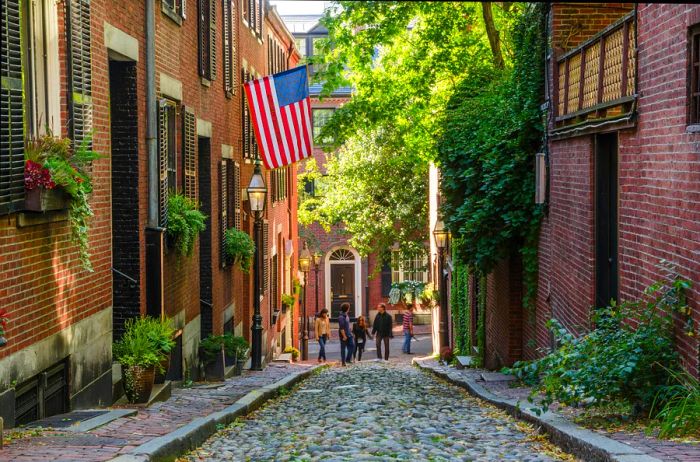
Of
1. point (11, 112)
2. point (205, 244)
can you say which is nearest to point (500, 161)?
point (205, 244)

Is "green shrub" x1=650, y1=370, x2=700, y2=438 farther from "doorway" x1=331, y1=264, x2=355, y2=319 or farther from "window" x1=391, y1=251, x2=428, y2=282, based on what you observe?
"doorway" x1=331, y1=264, x2=355, y2=319

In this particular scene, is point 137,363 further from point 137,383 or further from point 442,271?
point 442,271

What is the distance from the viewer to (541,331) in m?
16.0

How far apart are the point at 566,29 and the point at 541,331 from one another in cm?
466

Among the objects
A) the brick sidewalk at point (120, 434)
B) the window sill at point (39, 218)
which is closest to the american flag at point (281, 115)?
the brick sidewalk at point (120, 434)

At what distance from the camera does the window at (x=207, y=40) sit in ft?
59.0

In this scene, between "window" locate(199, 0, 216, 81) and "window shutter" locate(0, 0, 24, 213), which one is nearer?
"window shutter" locate(0, 0, 24, 213)

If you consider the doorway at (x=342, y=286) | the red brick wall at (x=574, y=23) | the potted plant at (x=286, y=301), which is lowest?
the doorway at (x=342, y=286)

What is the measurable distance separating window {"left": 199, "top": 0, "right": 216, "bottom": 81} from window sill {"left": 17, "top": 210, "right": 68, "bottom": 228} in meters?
9.09

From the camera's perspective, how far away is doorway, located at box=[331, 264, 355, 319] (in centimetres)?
5075

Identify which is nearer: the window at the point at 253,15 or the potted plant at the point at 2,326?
the potted plant at the point at 2,326

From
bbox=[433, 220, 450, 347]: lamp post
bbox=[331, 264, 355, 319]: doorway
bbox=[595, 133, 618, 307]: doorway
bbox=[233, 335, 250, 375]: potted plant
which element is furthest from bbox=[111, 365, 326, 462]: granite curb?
bbox=[331, 264, 355, 319]: doorway

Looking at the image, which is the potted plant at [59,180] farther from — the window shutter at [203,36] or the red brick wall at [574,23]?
the window shutter at [203,36]

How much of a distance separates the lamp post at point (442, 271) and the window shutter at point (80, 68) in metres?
14.3
